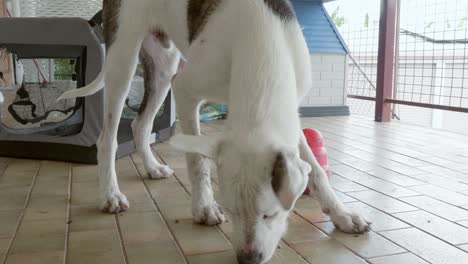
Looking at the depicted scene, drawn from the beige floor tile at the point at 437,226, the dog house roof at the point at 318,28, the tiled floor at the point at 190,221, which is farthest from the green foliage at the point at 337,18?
the beige floor tile at the point at 437,226

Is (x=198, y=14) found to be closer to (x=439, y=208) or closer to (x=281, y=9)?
(x=281, y=9)

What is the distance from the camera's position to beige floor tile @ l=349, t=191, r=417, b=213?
245 cm

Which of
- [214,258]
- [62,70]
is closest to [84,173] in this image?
[62,70]

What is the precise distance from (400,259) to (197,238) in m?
0.87

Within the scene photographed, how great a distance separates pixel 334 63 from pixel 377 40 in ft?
2.42

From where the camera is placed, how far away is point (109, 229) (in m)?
2.21

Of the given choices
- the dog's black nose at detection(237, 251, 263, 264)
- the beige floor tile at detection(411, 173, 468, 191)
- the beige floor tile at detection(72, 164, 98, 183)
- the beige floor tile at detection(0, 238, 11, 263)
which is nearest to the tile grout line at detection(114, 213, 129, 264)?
the beige floor tile at detection(0, 238, 11, 263)

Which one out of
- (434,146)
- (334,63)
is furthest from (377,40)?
(434,146)

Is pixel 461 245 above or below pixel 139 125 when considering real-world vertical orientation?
below

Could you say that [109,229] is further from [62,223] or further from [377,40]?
[377,40]

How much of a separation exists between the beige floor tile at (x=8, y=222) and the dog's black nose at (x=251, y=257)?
4.06 ft

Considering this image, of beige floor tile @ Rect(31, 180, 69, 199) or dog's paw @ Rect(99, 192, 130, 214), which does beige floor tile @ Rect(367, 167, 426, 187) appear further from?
beige floor tile @ Rect(31, 180, 69, 199)

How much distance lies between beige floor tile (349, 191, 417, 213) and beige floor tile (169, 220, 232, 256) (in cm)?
95

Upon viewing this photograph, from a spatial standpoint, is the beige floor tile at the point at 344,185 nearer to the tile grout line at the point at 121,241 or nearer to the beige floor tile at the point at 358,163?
the beige floor tile at the point at 358,163
